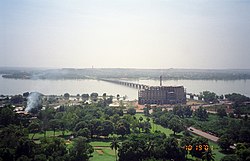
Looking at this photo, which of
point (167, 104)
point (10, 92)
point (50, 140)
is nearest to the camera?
point (50, 140)

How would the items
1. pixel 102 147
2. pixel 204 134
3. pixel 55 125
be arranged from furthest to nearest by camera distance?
pixel 55 125
pixel 204 134
pixel 102 147

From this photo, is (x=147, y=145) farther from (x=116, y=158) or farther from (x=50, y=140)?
(x=50, y=140)

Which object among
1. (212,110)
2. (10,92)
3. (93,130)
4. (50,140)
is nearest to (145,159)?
(50,140)

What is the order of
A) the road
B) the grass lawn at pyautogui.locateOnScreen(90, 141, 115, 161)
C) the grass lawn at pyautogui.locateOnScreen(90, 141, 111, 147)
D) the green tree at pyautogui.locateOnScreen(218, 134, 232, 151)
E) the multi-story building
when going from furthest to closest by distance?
the multi-story building < the road < the grass lawn at pyautogui.locateOnScreen(90, 141, 111, 147) < the green tree at pyautogui.locateOnScreen(218, 134, 232, 151) < the grass lawn at pyautogui.locateOnScreen(90, 141, 115, 161)

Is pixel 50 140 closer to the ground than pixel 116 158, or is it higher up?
higher up

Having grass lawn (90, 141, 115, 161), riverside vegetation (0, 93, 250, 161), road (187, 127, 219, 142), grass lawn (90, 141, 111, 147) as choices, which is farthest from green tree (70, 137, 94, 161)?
road (187, 127, 219, 142)

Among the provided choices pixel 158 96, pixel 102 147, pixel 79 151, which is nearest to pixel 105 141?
pixel 102 147

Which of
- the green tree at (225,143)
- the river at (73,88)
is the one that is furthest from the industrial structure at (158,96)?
the green tree at (225,143)

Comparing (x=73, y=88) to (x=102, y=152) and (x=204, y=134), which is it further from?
(x=102, y=152)

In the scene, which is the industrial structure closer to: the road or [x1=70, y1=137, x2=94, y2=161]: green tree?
the road

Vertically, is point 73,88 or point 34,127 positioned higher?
point 73,88

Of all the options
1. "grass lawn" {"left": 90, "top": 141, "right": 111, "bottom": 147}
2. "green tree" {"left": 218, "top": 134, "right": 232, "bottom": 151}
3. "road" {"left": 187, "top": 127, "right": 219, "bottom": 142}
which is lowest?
"grass lawn" {"left": 90, "top": 141, "right": 111, "bottom": 147}
